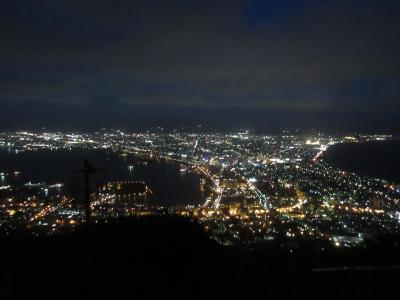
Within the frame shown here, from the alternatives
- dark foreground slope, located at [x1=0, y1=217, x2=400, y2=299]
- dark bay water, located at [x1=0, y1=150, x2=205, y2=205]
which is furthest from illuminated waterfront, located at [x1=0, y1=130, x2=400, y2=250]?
dark foreground slope, located at [x1=0, y1=217, x2=400, y2=299]

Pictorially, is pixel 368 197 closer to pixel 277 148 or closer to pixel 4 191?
pixel 4 191

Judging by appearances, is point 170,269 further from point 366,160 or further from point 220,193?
point 366,160

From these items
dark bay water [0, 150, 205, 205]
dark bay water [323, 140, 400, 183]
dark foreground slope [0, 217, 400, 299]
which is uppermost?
dark foreground slope [0, 217, 400, 299]

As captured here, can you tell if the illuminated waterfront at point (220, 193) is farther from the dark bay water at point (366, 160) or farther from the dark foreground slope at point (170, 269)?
the dark bay water at point (366, 160)

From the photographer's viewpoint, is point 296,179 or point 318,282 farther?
point 296,179

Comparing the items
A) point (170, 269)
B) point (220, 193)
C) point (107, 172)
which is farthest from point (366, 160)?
Result: point (170, 269)

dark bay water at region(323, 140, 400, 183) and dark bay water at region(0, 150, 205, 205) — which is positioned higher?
dark bay water at region(0, 150, 205, 205)

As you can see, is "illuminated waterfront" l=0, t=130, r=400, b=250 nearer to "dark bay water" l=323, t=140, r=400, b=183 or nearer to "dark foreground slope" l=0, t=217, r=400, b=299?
"dark foreground slope" l=0, t=217, r=400, b=299

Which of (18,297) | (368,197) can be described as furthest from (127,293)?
(368,197)
